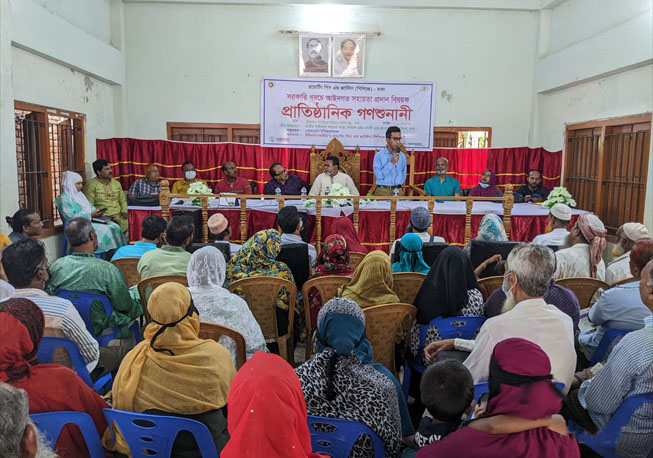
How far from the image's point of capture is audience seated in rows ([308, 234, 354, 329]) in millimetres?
3721

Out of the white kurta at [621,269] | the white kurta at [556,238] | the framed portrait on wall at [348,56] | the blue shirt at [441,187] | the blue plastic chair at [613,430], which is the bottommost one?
the blue plastic chair at [613,430]

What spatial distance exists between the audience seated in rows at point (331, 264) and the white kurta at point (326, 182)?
4.47 meters

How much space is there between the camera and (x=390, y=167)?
857cm

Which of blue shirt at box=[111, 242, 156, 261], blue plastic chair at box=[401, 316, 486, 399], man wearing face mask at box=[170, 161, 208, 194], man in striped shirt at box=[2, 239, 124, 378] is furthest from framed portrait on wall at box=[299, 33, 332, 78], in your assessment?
man in striped shirt at box=[2, 239, 124, 378]

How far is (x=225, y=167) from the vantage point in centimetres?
Answer: 845

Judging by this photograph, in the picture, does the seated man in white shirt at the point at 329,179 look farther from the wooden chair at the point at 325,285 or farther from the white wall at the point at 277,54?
the wooden chair at the point at 325,285

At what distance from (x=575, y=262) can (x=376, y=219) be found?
3241mm

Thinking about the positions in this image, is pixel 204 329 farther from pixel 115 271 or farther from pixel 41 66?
pixel 41 66

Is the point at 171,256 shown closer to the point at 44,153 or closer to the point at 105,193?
the point at 44,153

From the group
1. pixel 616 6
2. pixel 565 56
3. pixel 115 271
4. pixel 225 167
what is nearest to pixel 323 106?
pixel 225 167

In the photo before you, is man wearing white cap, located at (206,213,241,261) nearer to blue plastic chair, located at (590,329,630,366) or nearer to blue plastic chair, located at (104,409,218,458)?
blue plastic chair, located at (104,409,218,458)

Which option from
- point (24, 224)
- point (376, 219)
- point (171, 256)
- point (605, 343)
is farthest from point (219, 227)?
point (605, 343)

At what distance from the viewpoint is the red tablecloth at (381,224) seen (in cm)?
687

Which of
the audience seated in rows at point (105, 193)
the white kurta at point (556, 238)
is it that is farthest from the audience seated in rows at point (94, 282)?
the audience seated in rows at point (105, 193)
